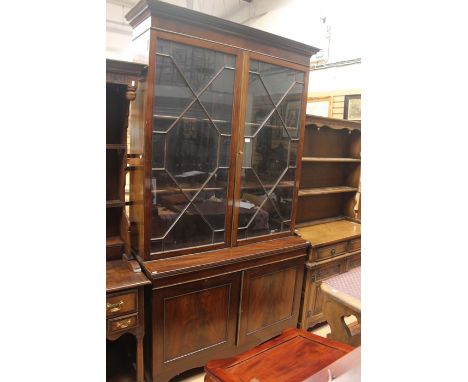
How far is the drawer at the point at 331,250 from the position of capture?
245 centimetres

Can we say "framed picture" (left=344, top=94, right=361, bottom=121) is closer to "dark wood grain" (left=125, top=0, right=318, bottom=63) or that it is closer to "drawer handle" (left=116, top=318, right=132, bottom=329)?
"dark wood grain" (left=125, top=0, right=318, bottom=63)

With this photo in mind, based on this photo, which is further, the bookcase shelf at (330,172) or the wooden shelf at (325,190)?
the bookcase shelf at (330,172)

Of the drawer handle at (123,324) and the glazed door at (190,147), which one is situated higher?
the glazed door at (190,147)

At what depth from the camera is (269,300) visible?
2.25 meters

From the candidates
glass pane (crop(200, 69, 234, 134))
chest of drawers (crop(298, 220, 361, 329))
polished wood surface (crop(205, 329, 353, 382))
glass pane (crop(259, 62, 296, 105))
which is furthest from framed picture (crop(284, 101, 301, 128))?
polished wood surface (crop(205, 329, 353, 382))

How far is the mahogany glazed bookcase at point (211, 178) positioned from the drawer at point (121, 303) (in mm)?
96

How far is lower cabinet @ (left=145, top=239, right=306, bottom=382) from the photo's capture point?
1.82 metres

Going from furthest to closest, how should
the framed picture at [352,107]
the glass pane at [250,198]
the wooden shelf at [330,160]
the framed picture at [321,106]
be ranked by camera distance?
the framed picture at [321,106]
the framed picture at [352,107]
the wooden shelf at [330,160]
the glass pane at [250,198]

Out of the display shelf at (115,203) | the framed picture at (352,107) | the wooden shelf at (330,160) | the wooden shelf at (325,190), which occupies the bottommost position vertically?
the display shelf at (115,203)

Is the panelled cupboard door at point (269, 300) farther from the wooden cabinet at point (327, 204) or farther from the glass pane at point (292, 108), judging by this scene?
the glass pane at point (292, 108)

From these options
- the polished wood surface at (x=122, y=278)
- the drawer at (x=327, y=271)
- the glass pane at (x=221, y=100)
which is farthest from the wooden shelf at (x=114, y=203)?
the drawer at (x=327, y=271)
